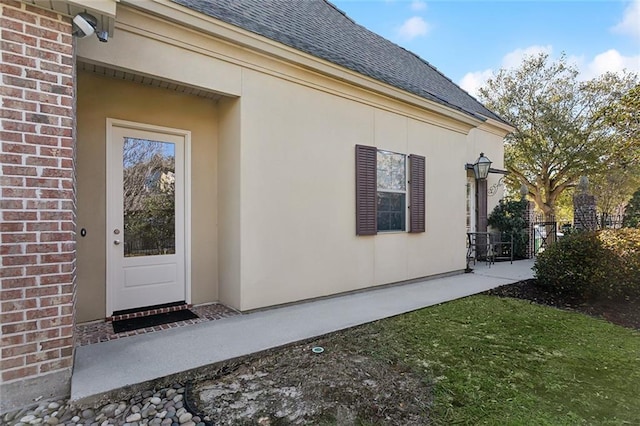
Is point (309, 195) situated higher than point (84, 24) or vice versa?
point (84, 24)

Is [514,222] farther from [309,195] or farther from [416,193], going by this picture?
→ [309,195]

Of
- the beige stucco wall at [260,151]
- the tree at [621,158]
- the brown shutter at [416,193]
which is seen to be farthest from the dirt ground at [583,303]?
the tree at [621,158]

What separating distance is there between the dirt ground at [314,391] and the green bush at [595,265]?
447 cm

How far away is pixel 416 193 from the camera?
257 inches

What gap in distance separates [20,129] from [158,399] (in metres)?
2.26

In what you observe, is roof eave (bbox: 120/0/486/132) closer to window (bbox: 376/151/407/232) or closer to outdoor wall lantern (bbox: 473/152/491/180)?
window (bbox: 376/151/407/232)

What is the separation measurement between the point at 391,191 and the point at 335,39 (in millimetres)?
3334

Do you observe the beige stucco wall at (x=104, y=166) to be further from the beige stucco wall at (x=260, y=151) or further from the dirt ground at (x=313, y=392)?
the dirt ground at (x=313, y=392)

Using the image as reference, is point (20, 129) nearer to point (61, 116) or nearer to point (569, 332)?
point (61, 116)

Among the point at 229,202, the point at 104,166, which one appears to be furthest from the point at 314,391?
the point at 104,166

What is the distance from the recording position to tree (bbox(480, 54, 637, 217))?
1277 centimetres

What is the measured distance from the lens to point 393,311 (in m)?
4.65

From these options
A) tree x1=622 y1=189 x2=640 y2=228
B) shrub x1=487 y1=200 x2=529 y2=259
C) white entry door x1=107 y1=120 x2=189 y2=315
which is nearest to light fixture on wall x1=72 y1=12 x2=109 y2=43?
white entry door x1=107 y1=120 x2=189 y2=315

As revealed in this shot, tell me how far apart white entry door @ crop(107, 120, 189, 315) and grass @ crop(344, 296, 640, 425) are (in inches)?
106
